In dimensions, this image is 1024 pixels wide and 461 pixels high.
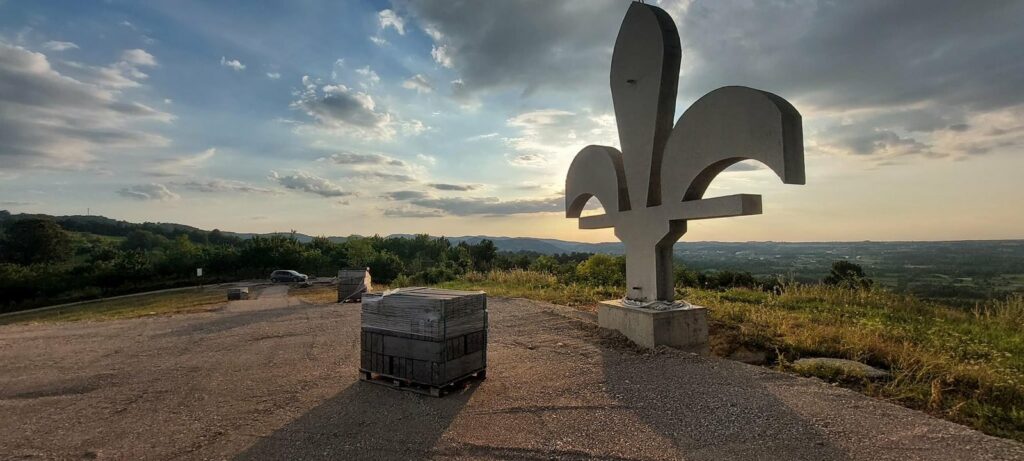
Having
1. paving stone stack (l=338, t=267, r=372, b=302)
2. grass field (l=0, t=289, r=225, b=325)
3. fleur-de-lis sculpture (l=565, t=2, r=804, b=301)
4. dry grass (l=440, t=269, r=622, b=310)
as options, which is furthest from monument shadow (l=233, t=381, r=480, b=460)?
grass field (l=0, t=289, r=225, b=325)

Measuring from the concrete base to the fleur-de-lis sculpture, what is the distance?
425mm

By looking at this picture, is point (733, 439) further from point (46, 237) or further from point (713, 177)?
point (46, 237)

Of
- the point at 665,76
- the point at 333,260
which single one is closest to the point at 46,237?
the point at 333,260

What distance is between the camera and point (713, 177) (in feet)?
23.2

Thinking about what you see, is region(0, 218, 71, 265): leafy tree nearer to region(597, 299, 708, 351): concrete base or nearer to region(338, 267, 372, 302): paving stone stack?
region(338, 267, 372, 302): paving stone stack

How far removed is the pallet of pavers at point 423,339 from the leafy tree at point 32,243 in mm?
64748

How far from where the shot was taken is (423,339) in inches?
220

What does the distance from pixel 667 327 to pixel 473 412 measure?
3.64m

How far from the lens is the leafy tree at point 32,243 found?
5228 cm

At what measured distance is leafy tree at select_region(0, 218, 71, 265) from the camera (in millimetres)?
52281

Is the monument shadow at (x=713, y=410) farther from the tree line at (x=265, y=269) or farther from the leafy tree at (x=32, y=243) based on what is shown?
the leafy tree at (x=32, y=243)

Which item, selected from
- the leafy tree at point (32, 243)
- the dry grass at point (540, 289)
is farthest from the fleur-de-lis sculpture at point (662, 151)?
the leafy tree at point (32, 243)

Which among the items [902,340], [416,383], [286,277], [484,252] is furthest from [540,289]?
[484,252]

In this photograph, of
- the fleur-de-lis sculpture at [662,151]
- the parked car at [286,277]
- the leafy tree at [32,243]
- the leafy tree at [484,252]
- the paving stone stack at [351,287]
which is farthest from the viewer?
the leafy tree at [32,243]
